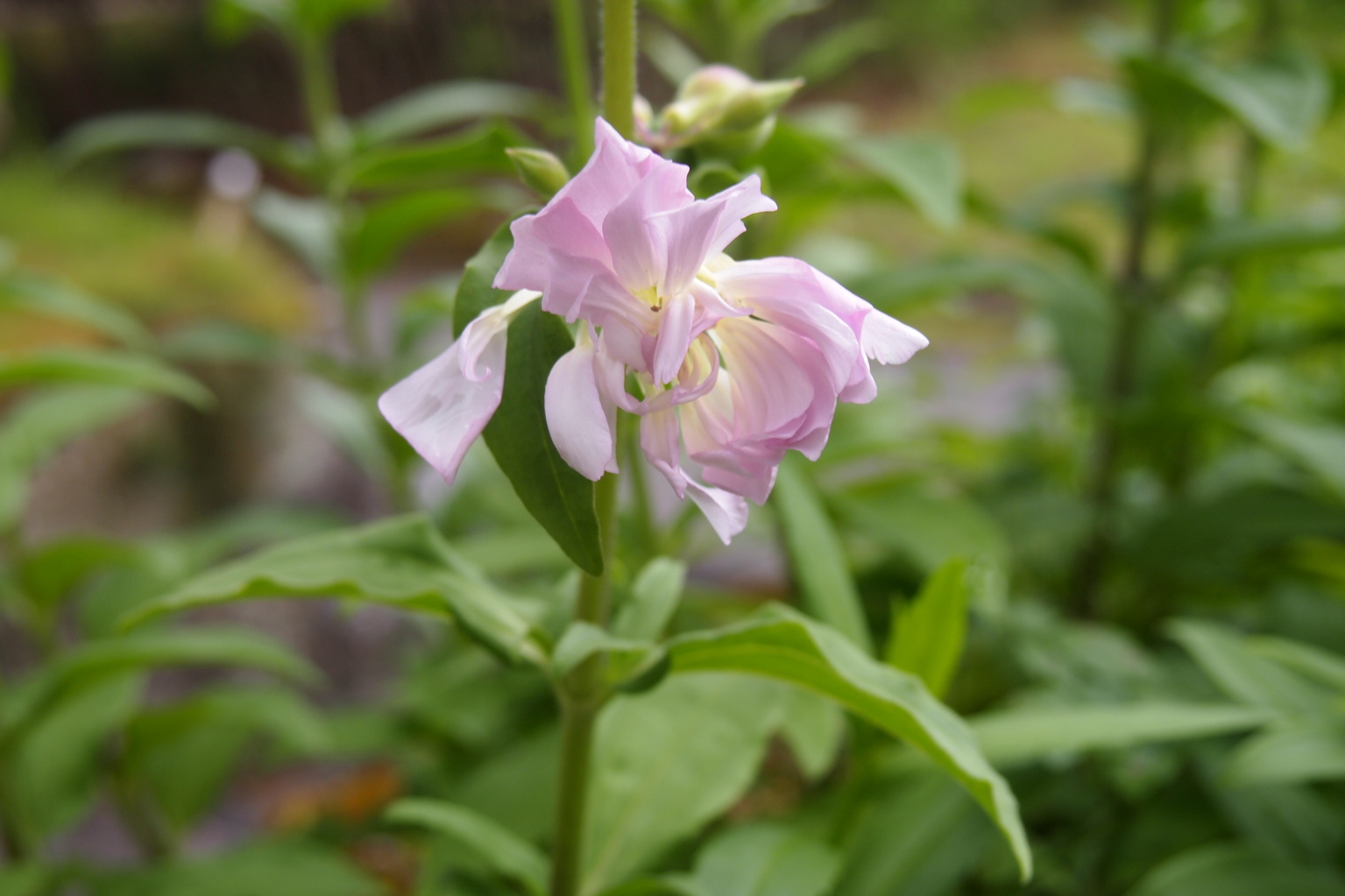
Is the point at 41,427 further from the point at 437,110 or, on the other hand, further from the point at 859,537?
the point at 859,537

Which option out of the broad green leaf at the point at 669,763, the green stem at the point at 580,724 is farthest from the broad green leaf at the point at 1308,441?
the green stem at the point at 580,724

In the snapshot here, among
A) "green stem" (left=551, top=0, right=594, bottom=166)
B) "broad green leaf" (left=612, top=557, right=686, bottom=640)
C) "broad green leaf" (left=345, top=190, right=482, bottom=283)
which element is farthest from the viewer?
"broad green leaf" (left=345, top=190, right=482, bottom=283)

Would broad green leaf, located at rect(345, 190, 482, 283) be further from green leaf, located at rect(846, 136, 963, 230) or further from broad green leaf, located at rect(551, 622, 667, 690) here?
broad green leaf, located at rect(551, 622, 667, 690)

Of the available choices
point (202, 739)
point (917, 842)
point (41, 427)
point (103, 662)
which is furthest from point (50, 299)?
point (917, 842)

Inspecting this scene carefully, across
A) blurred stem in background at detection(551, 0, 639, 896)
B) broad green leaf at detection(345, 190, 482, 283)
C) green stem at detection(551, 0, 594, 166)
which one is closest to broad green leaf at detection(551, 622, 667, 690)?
blurred stem in background at detection(551, 0, 639, 896)

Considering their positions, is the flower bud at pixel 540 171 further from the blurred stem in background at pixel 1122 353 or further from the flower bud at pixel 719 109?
the blurred stem in background at pixel 1122 353

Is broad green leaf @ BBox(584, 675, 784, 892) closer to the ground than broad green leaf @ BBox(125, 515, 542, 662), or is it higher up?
closer to the ground

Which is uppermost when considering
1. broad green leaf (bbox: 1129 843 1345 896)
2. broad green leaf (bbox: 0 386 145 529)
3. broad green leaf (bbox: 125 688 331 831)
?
broad green leaf (bbox: 0 386 145 529)

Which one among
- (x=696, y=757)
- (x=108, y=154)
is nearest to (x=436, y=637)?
(x=696, y=757)
